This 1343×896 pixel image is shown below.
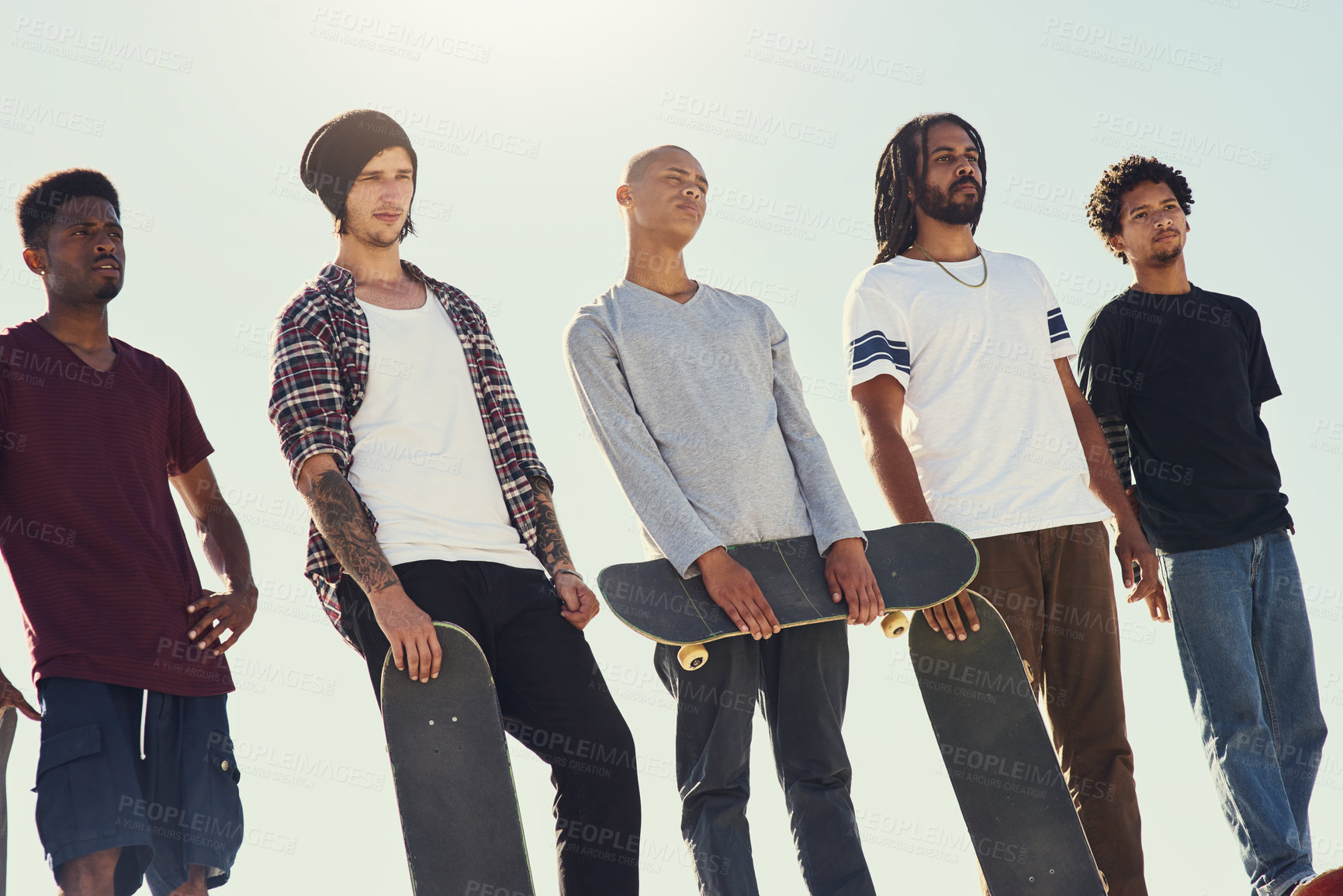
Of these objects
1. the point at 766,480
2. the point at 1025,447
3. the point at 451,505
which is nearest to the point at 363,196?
A: the point at 451,505

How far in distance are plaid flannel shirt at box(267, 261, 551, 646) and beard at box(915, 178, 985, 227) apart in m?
1.81

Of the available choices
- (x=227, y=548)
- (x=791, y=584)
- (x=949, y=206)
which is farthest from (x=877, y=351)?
(x=227, y=548)

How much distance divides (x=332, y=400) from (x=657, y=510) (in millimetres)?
996

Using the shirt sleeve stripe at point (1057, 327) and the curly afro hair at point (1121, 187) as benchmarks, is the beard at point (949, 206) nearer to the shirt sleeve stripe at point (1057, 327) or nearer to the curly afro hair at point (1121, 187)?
the shirt sleeve stripe at point (1057, 327)

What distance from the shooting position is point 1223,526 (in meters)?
4.56

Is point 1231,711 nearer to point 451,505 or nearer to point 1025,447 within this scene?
point 1025,447

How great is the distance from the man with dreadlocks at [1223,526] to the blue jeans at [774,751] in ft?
5.31

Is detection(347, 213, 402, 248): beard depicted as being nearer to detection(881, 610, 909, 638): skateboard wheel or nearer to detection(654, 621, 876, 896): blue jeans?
detection(654, 621, 876, 896): blue jeans

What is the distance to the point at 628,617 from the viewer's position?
3.55 metres

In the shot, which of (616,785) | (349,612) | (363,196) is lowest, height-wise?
(616,785)

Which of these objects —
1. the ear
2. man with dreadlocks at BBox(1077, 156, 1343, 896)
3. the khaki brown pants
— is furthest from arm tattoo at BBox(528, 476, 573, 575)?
man with dreadlocks at BBox(1077, 156, 1343, 896)

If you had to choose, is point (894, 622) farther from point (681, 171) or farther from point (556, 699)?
point (681, 171)

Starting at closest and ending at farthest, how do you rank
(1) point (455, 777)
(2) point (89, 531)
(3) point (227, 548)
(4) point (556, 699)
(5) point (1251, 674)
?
1. (1) point (455, 777)
2. (4) point (556, 699)
3. (2) point (89, 531)
4. (3) point (227, 548)
5. (5) point (1251, 674)

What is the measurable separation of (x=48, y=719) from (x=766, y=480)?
219 cm
